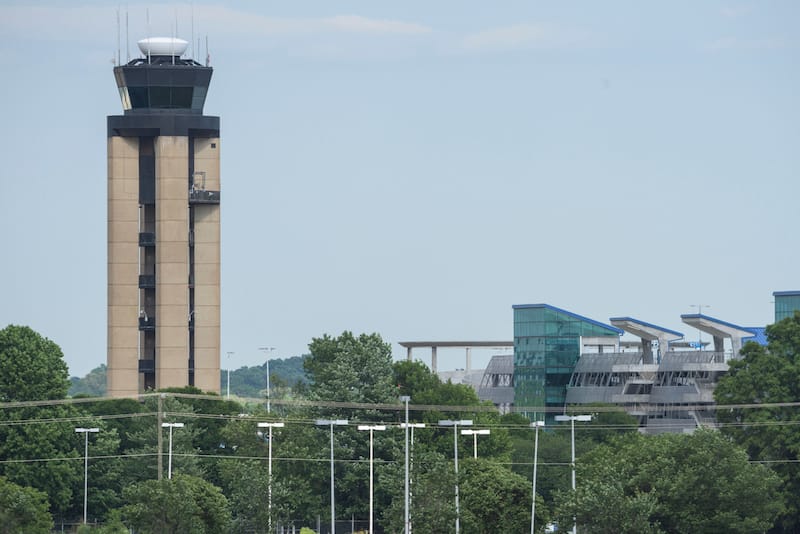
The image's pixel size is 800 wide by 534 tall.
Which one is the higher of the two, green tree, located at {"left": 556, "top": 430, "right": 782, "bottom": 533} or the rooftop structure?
the rooftop structure

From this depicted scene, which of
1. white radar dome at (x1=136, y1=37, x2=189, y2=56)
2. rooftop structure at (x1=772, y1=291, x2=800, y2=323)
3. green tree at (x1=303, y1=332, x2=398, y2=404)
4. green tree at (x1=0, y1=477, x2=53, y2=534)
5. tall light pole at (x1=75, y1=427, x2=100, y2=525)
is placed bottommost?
green tree at (x1=0, y1=477, x2=53, y2=534)

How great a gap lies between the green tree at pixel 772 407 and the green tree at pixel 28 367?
169 ft

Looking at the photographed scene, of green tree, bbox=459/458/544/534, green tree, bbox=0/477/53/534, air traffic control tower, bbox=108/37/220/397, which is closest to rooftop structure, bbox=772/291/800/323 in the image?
green tree, bbox=459/458/544/534

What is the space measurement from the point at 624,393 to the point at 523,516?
2517 inches

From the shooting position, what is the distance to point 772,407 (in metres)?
116

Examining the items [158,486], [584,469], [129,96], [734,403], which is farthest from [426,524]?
[129,96]

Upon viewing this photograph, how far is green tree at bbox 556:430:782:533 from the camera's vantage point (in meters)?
98.3

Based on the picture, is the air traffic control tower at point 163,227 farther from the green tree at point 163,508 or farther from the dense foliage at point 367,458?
the green tree at point 163,508

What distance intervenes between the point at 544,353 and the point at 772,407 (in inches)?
2511

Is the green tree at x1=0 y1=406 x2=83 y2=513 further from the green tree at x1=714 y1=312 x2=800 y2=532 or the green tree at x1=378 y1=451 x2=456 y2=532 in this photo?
the green tree at x1=714 y1=312 x2=800 y2=532

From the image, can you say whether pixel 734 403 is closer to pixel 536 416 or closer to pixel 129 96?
pixel 536 416

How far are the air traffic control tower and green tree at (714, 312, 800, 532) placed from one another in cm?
7069

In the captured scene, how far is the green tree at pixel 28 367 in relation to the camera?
134 meters

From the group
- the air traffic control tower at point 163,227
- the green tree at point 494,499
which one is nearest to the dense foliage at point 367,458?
the green tree at point 494,499
